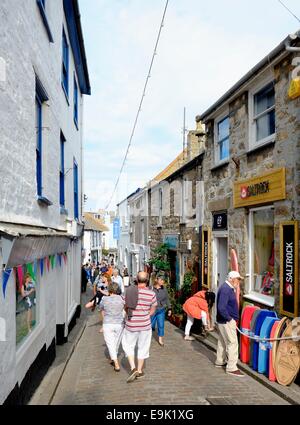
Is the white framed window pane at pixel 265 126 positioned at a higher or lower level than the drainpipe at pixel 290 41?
lower

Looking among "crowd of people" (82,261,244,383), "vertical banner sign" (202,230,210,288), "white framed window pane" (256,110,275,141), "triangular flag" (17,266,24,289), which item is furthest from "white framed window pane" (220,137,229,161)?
"triangular flag" (17,266,24,289)

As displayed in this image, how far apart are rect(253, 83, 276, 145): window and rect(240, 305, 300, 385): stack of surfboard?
10.3ft

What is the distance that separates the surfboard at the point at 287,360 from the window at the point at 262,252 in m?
1.47

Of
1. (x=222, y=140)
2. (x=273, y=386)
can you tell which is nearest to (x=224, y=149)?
(x=222, y=140)

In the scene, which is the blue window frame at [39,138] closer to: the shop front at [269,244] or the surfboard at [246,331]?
the shop front at [269,244]

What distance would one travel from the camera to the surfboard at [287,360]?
5867 millimetres

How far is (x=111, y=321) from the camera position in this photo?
688 cm

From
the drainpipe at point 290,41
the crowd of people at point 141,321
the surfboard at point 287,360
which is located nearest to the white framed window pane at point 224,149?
the drainpipe at point 290,41

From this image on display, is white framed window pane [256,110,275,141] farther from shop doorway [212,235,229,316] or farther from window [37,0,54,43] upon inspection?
window [37,0,54,43]

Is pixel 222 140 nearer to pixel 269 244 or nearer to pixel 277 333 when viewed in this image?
pixel 269 244

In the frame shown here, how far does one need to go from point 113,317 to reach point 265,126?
441 cm
